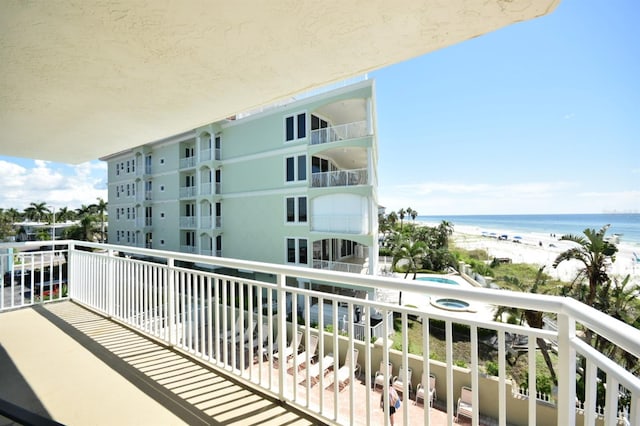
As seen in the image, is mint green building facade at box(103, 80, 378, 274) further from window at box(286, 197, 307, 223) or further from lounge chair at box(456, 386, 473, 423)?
lounge chair at box(456, 386, 473, 423)

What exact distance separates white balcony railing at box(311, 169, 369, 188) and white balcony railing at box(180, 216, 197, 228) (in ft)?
28.6

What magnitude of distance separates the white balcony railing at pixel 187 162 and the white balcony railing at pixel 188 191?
1.38 metres

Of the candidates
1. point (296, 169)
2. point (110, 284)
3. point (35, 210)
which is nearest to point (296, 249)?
point (296, 169)

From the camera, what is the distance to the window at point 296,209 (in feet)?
41.2

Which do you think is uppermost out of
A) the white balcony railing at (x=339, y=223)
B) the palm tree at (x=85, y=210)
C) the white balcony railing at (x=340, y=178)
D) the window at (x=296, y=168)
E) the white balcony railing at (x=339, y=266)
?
the window at (x=296, y=168)

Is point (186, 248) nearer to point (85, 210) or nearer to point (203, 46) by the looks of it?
point (203, 46)

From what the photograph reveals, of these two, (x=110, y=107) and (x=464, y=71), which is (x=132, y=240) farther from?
(x=464, y=71)

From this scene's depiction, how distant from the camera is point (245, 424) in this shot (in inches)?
70.7

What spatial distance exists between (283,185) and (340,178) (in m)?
2.87

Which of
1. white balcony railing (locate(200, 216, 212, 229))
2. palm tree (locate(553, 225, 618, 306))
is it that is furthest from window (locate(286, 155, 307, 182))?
palm tree (locate(553, 225, 618, 306))

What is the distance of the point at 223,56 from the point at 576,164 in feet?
260

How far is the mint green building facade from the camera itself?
11516 mm

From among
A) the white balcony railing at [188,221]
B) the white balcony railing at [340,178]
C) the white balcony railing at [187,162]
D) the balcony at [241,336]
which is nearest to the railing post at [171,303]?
the balcony at [241,336]

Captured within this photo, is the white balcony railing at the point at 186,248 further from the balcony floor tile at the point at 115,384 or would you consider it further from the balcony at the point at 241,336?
the balcony floor tile at the point at 115,384
